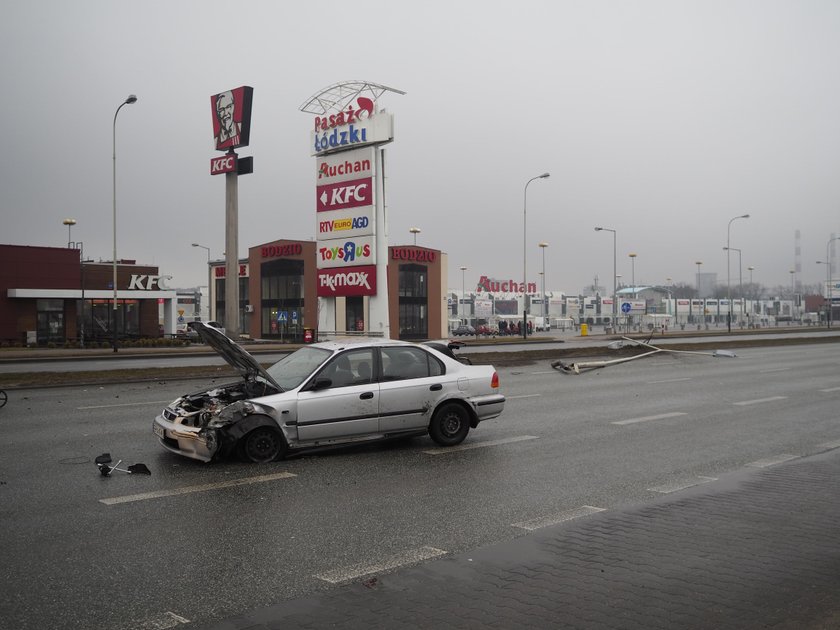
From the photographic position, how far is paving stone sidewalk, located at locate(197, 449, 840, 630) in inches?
175

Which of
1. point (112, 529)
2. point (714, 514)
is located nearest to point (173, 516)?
point (112, 529)

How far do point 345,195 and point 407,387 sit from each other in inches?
1047

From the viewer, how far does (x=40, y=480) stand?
8070mm

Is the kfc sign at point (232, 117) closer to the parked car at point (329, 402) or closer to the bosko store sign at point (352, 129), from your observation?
the bosko store sign at point (352, 129)

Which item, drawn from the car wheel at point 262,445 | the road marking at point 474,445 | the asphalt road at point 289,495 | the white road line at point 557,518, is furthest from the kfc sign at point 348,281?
the white road line at point 557,518

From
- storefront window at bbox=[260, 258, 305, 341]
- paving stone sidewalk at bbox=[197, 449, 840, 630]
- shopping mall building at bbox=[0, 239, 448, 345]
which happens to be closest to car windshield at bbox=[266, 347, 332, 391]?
paving stone sidewalk at bbox=[197, 449, 840, 630]

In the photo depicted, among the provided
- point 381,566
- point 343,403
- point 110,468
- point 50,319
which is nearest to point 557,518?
point 381,566

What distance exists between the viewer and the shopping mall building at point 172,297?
49062 mm

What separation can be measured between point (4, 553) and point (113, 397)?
11.4 metres

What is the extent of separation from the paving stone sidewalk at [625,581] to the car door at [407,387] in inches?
143

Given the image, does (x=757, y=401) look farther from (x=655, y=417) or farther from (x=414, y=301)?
(x=414, y=301)

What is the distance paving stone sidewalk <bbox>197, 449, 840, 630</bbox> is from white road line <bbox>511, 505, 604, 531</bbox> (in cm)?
11

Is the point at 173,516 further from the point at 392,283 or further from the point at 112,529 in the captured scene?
the point at 392,283

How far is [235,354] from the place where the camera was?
9.62 metres
